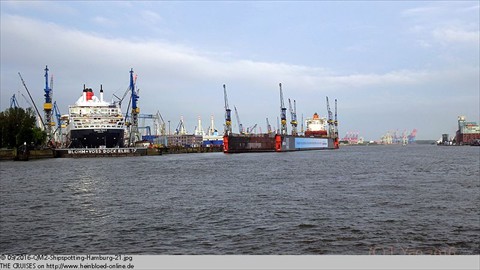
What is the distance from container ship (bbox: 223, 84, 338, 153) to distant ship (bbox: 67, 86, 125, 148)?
85.1ft

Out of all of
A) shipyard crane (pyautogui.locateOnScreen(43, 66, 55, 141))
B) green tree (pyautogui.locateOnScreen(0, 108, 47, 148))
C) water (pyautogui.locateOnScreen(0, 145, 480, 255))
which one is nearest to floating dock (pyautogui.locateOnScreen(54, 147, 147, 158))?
green tree (pyautogui.locateOnScreen(0, 108, 47, 148))

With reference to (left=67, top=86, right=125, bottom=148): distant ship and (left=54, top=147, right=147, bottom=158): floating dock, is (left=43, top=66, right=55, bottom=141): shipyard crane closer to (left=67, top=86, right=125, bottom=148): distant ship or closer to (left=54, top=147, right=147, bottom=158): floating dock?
(left=67, top=86, right=125, bottom=148): distant ship

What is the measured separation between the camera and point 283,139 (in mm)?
116562

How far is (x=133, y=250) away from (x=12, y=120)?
3061 inches

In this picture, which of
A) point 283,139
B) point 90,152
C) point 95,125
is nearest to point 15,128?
point 90,152

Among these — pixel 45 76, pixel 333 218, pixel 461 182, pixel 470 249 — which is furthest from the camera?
pixel 45 76

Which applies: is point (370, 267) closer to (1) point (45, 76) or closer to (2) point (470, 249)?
(2) point (470, 249)

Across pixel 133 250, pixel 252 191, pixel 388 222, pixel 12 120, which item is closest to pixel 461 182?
pixel 252 191

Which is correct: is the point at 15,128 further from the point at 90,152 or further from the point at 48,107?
the point at 48,107

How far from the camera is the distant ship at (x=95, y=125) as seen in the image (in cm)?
9075

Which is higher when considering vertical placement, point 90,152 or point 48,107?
point 48,107

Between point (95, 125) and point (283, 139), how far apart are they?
4729 centimetres

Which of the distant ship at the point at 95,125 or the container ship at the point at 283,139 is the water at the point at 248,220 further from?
the container ship at the point at 283,139

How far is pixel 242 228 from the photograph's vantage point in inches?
565
